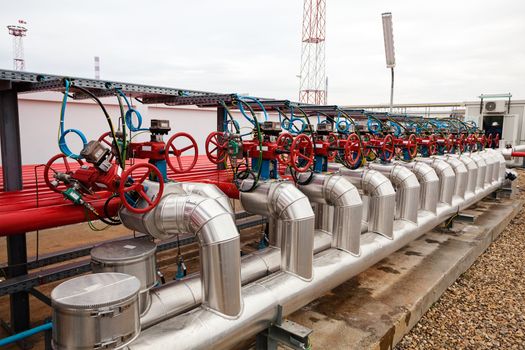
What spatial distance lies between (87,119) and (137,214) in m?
5.96

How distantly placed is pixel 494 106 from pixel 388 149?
8.37m

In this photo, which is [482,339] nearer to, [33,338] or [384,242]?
[384,242]

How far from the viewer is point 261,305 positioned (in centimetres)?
238

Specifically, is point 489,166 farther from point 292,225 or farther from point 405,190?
point 292,225

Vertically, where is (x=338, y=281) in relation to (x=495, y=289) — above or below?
above

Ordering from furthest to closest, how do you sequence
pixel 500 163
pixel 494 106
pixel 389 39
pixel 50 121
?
1. pixel 494 106
2. pixel 500 163
3. pixel 50 121
4. pixel 389 39

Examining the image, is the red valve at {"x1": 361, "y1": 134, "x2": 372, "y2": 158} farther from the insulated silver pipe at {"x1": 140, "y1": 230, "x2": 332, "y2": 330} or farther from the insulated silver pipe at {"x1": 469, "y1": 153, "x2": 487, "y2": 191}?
the insulated silver pipe at {"x1": 469, "y1": 153, "x2": 487, "y2": 191}

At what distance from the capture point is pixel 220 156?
327cm

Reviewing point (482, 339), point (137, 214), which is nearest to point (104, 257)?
point (137, 214)

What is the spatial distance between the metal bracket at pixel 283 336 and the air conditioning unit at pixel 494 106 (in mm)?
10939

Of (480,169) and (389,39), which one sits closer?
(389,39)

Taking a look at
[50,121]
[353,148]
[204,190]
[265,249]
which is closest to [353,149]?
[353,148]

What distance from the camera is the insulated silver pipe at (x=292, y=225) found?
9.09 ft

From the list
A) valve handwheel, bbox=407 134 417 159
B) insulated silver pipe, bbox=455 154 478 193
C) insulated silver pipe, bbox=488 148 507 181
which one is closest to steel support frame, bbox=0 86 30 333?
valve handwheel, bbox=407 134 417 159
